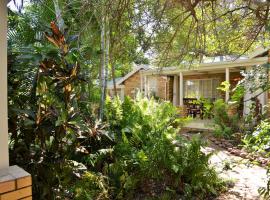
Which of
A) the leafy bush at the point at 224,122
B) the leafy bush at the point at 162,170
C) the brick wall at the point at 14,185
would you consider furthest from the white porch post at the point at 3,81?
the leafy bush at the point at 224,122

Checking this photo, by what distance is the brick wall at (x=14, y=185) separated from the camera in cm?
216

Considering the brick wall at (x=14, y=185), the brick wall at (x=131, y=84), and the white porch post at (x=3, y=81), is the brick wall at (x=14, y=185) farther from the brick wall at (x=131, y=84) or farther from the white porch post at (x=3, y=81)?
the brick wall at (x=131, y=84)

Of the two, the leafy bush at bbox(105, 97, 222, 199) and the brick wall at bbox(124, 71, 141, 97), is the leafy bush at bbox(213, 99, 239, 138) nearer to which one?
the leafy bush at bbox(105, 97, 222, 199)

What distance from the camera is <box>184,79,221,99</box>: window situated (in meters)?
14.8

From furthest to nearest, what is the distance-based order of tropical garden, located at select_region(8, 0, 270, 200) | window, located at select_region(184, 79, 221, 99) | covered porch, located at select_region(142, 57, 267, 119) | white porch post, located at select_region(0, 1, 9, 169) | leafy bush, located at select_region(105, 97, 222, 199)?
1. window, located at select_region(184, 79, 221, 99)
2. covered porch, located at select_region(142, 57, 267, 119)
3. leafy bush, located at select_region(105, 97, 222, 199)
4. tropical garden, located at select_region(8, 0, 270, 200)
5. white porch post, located at select_region(0, 1, 9, 169)

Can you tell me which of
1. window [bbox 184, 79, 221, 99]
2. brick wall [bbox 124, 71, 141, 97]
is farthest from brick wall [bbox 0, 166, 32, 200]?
brick wall [bbox 124, 71, 141, 97]

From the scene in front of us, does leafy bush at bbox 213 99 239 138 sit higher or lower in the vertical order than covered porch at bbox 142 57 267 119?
lower

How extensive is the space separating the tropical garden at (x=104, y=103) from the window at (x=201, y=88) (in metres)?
9.20

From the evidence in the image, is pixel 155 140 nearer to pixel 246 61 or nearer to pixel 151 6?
pixel 151 6

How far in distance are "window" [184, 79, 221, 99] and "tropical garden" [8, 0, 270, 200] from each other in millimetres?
9204

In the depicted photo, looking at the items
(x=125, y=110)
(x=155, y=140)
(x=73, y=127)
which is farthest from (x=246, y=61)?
(x=73, y=127)

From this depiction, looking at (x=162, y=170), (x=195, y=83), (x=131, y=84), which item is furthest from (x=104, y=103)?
(x=131, y=84)

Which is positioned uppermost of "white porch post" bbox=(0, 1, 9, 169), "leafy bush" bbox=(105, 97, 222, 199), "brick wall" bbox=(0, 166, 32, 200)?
"white porch post" bbox=(0, 1, 9, 169)

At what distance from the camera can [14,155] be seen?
10.6 ft
